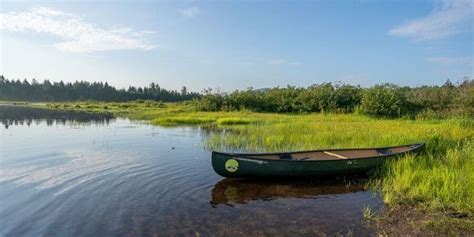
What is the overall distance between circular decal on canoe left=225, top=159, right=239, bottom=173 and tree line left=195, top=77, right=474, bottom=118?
22.3m

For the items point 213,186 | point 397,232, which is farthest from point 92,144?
point 397,232

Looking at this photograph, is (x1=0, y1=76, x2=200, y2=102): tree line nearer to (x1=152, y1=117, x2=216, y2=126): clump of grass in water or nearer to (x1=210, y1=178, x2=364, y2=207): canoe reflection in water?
(x1=152, y1=117, x2=216, y2=126): clump of grass in water

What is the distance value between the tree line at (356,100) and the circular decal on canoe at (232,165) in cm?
2227

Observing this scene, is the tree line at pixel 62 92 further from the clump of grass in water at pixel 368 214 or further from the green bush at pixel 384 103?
the clump of grass in water at pixel 368 214

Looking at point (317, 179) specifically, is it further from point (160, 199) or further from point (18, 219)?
point (18, 219)

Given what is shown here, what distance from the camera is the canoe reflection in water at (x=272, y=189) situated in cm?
859

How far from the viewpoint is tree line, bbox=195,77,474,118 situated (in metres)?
28.6

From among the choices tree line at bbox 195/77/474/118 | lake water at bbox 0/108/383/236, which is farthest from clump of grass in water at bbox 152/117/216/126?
lake water at bbox 0/108/383/236

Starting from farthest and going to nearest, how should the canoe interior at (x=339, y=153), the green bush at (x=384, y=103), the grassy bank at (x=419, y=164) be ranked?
the green bush at (x=384, y=103)
the canoe interior at (x=339, y=153)
the grassy bank at (x=419, y=164)

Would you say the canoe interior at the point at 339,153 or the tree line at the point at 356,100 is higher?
the tree line at the point at 356,100

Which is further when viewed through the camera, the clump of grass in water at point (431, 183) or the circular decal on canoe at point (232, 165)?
the circular decal on canoe at point (232, 165)

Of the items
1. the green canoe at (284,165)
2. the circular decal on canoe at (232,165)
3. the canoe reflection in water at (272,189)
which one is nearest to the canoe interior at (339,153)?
the green canoe at (284,165)

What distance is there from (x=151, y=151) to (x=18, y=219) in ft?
26.1

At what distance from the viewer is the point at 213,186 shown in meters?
9.53
